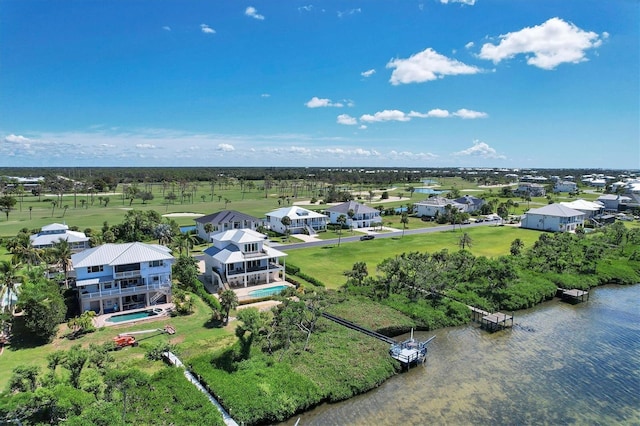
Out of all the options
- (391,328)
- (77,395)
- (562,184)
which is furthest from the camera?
(562,184)

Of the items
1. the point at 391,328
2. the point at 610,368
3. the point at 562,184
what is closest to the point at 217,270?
the point at 391,328

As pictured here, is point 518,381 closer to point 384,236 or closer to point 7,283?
point 7,283

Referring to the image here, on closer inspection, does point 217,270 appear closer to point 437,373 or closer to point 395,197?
point 437,373

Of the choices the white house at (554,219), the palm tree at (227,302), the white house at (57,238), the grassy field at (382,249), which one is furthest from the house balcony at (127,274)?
the white house at (554,219)

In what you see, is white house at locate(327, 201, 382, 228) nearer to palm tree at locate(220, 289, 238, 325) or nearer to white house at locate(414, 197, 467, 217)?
white house at locate(414, 197, 467, 217)

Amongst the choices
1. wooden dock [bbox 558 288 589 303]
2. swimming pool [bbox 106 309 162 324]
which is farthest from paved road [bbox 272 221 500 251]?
wooden dock [bbox 558 288 589 303]
